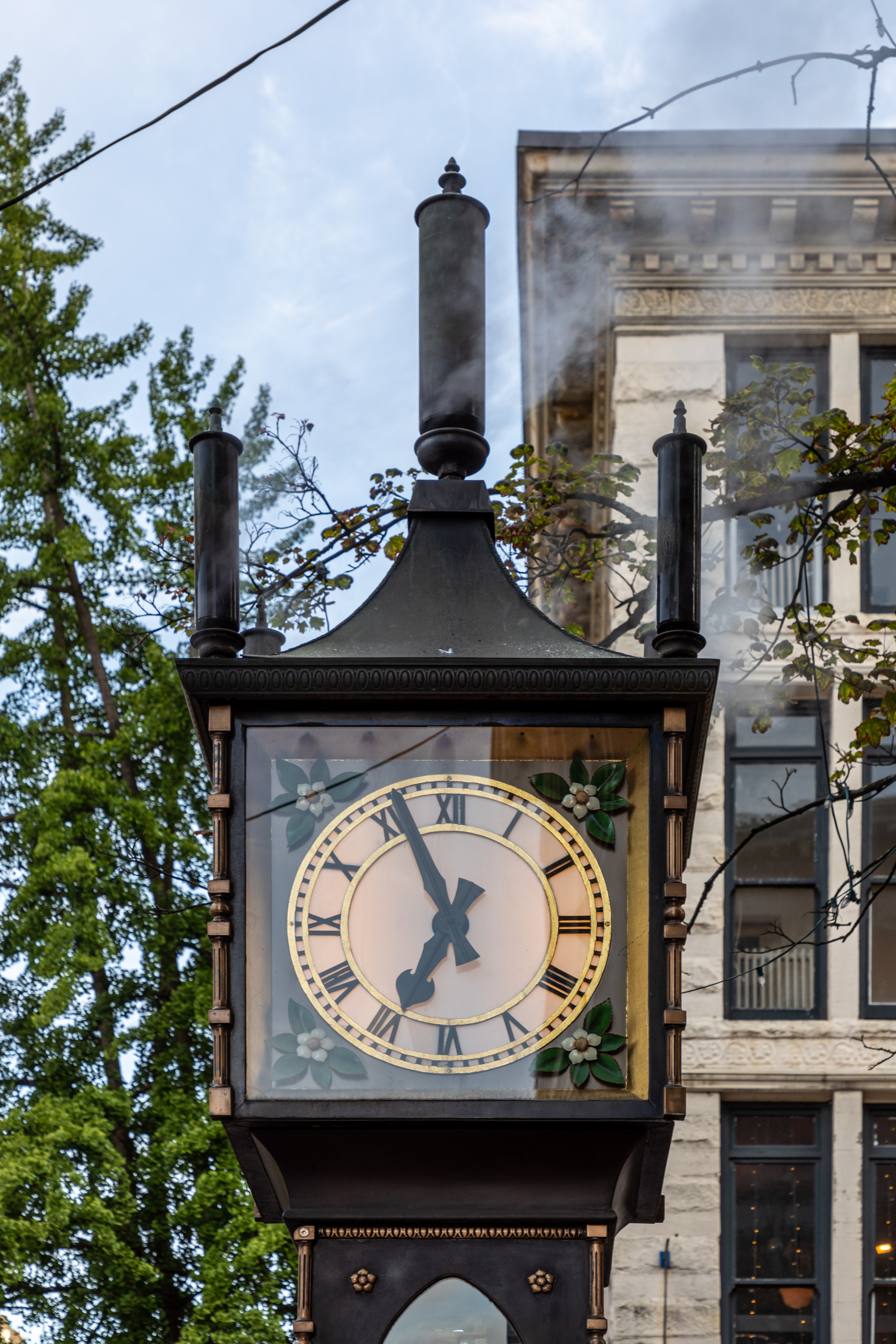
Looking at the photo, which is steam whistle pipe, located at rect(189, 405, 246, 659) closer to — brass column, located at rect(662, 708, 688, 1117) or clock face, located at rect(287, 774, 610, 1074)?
clock face, located at rect(287, 774, 610, 1074)

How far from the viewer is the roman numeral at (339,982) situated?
231 centimetres

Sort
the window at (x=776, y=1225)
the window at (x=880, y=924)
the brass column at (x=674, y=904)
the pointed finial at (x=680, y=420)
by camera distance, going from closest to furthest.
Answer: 1. the brass column at (x=674, y=904)
2. the pointed finial at (x=680, y=420)
3. the window at (x=776, y=1225)
4. the window at (x=880, y=924)

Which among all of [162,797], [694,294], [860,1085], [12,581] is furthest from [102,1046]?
[694,294]

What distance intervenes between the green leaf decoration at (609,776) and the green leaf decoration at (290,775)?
0.41 metres

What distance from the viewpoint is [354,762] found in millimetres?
2426

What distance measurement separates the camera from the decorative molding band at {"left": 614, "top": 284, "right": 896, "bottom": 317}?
1277 centimetres

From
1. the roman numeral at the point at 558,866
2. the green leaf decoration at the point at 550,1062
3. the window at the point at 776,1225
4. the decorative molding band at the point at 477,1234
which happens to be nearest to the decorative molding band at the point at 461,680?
the roman numeral at the point at 558,866

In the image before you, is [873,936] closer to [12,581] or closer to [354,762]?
[12,581]

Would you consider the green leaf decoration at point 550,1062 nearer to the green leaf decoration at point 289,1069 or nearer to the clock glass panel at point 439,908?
the clock glass panel at point 439,908

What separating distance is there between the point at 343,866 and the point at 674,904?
0.46 m

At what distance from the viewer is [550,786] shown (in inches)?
95.0

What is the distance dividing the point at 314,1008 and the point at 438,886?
Result: 0.24 metres

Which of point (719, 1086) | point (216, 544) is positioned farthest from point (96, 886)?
point (216, 544)

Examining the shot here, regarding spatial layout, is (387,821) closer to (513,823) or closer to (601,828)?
(513,823)
